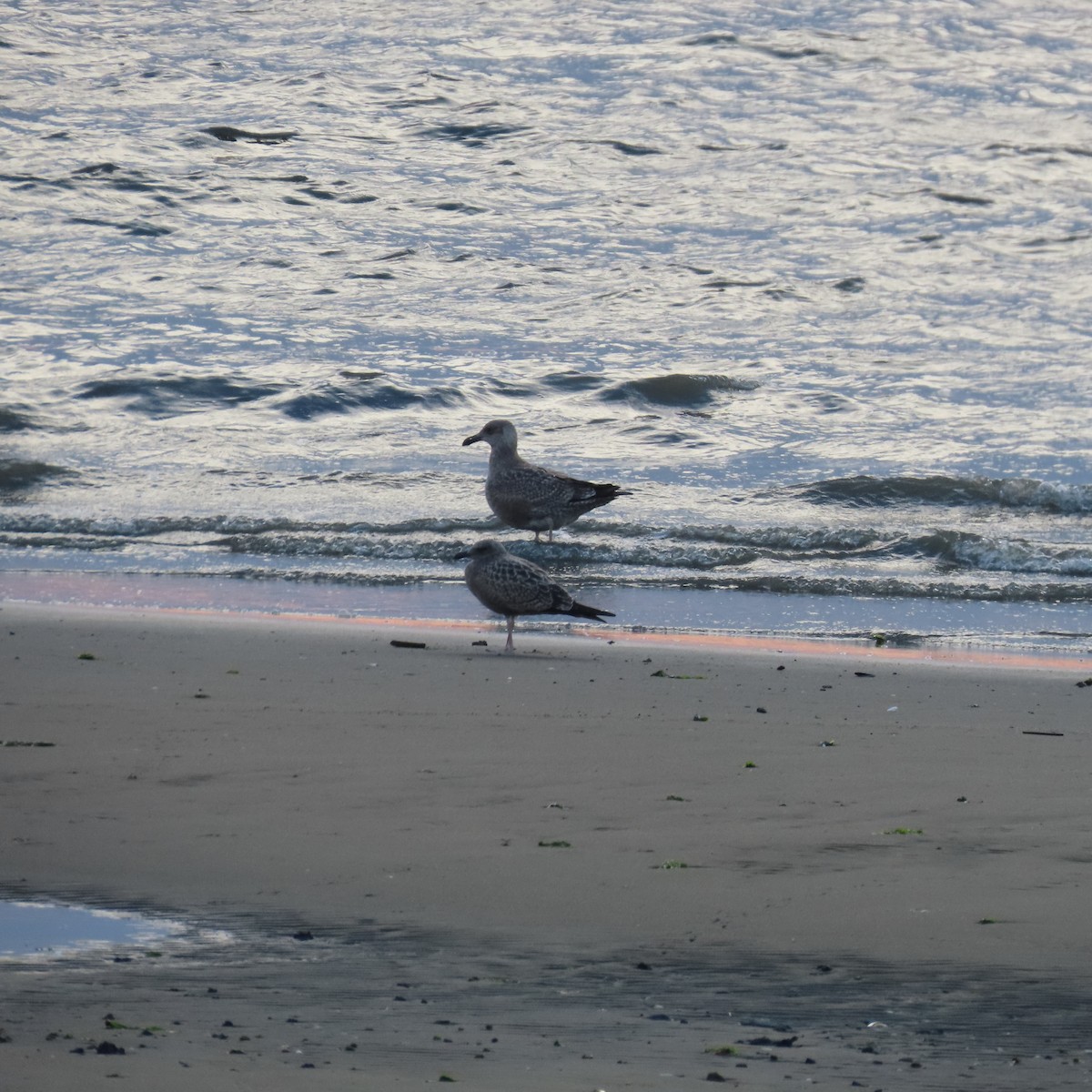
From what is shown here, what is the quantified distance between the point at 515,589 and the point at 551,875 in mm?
4363

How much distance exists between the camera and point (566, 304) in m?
20.5

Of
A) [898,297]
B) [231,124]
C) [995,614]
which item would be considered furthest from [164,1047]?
[231,124]

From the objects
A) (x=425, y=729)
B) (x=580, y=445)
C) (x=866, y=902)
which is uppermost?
(x=866, y=902)

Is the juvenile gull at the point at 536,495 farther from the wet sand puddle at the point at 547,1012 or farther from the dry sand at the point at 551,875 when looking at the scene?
the wet sand puddle at the point at 547,1012

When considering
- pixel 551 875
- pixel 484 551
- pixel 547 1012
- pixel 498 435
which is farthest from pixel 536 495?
pixel 547 1012

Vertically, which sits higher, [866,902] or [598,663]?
[866,902]

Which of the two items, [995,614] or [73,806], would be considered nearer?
[73,806]

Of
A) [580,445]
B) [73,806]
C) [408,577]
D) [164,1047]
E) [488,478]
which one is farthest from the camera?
[580,445]

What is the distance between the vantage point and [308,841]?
4.54 m

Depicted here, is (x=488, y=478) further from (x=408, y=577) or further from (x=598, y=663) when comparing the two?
(x=598, y=663)

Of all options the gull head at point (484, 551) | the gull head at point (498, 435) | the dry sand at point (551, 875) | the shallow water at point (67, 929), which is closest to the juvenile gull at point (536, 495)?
the gull head at point (498, 435)

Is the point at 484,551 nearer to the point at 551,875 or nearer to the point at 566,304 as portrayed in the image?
the point at 551,875

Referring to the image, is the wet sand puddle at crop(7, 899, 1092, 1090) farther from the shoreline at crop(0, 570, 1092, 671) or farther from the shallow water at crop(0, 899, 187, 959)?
the shoreline at crop(0, 570, 1092, 671)

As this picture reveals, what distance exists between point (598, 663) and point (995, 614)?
2.96 meters
